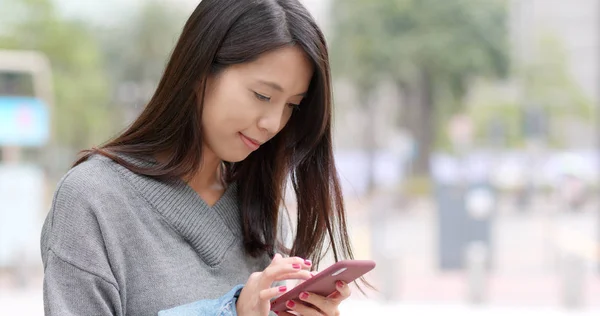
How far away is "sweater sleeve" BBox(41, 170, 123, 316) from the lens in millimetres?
1052

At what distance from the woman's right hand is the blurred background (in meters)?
3.63

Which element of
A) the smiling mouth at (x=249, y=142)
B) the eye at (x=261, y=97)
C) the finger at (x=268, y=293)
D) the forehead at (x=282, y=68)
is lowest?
the finger at (x=268, y=293)

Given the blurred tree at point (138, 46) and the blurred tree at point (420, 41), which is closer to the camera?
the blurred tree at point (138, 46)

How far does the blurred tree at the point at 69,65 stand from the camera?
790cm

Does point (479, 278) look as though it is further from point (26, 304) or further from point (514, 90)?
point (514, 90)

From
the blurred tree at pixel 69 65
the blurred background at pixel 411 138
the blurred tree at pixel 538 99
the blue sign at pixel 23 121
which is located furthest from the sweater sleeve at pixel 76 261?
the blurred tree at pixel 538 99

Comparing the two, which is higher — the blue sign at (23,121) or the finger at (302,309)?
the finger at (302,309)

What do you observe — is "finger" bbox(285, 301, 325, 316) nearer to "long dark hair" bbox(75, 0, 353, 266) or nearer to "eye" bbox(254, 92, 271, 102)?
"long dark hair" bbox(75, 0, 353, 266)

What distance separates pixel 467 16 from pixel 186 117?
8292 millimetres

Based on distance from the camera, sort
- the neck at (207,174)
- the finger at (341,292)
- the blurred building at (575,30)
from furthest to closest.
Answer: the blurred building at (575,30) < the neck at (207,174) < the finger at (341,292)

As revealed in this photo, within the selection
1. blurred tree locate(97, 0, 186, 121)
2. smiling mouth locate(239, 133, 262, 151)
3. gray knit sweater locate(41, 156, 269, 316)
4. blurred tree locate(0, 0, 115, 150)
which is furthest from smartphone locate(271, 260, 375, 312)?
blurred tree locate(97, 0, 186, 121)

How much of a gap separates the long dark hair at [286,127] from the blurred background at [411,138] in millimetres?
3393

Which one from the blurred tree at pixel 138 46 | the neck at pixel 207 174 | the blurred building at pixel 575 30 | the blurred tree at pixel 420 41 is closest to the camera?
the neck at pixel 207 174

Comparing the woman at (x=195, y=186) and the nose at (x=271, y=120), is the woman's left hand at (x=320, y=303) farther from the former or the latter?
the nose at (x=271, y=120)
